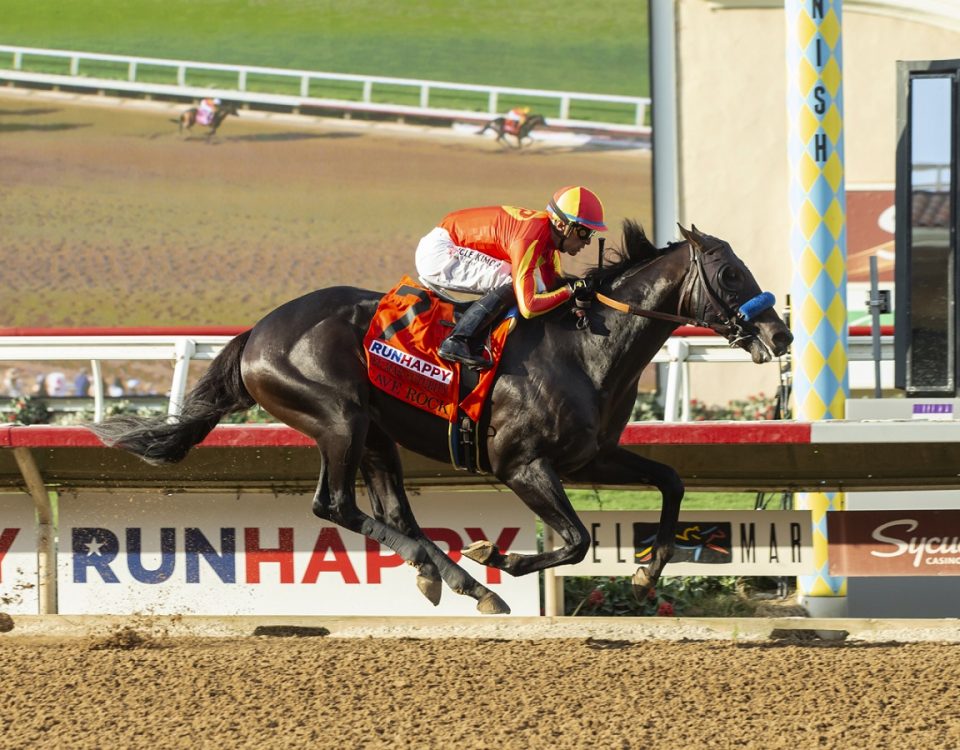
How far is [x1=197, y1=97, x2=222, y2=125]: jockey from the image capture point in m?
13.0

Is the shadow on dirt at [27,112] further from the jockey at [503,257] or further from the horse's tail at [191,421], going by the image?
the jockey at [503,257]

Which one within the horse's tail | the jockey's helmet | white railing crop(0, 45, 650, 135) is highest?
white railing crop(0, 45, 650, 135)

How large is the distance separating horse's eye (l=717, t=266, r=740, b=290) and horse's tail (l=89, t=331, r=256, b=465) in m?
2.00

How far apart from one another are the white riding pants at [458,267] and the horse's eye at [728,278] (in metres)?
0.84

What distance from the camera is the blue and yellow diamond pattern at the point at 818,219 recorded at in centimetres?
630

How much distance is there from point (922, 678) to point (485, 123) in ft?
30.1

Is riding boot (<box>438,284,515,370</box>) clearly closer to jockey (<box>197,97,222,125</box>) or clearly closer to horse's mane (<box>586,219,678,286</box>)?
horse's mane (<box>586,219,678,286</box>)

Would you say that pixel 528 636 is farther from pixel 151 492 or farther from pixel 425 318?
pixel 151 492

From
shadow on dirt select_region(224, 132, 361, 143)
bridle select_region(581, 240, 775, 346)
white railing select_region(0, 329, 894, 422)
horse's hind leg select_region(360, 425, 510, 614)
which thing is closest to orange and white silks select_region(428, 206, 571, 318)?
bridle select_region(581, 240, 775, 346)

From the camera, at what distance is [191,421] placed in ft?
17.7

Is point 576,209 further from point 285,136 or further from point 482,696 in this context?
point 285,136

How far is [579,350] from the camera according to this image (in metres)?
5.10

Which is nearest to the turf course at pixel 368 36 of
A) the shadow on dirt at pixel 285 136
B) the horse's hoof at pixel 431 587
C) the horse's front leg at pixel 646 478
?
the shadow on dirt at pixel 285 136

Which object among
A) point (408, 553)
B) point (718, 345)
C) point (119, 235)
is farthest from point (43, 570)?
point (119, 235)
